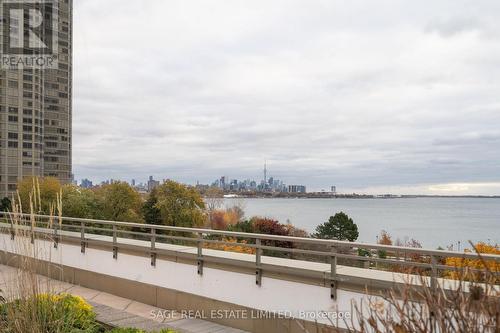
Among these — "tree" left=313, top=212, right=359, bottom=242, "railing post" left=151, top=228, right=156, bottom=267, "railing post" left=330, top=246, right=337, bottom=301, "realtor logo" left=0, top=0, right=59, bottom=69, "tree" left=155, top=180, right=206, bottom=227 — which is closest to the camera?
"railing post" left=330, top=246, right=337, bottom=301

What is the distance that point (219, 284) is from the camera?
6582mm

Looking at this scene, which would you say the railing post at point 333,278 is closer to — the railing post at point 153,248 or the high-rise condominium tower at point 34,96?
the railing post at point 153,248

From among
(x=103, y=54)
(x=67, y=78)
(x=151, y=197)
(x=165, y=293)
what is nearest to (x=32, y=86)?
(x=67, y=78)

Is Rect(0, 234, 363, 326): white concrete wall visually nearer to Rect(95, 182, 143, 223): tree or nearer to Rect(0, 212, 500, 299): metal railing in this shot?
Rect(0, 212, 500, 299): metal railing

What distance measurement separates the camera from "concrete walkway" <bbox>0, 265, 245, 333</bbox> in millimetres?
4184

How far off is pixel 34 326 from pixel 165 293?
12.0 feet

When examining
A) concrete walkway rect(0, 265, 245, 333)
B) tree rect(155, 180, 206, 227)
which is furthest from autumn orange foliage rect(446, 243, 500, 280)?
tree rect(155, 180, 206, 227)

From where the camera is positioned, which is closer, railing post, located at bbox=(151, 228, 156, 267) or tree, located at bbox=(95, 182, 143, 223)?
railing post, located at bbox=(151, 228, 156, 267)

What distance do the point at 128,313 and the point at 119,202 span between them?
36.0m

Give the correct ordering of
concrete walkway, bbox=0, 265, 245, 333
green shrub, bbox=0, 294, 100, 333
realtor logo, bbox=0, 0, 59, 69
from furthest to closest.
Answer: realtor logo, bbox=0, 0, 59, 69
concrete walkway, bbox=0, 265, 245, 333
green shrub, bbox=0, 294, 100, 333

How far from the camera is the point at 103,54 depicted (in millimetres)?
23734

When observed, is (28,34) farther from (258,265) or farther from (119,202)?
(258,265)

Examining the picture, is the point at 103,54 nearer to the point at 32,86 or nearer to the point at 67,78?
the point at 32,86

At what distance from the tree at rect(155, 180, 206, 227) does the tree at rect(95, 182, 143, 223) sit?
2.67 meters
